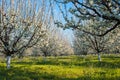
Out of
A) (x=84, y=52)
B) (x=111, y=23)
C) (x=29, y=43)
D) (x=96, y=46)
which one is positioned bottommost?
(x=84, y=52)

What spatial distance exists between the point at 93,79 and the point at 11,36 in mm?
9678

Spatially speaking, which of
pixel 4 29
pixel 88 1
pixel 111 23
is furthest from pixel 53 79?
pixel 4 29

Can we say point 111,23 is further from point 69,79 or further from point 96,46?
point 96,46

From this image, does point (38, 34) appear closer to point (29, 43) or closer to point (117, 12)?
point (29, 43)

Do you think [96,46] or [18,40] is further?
A: [96,46]

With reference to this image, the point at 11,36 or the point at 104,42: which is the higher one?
the point at 11,36

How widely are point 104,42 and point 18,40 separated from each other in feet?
71.7

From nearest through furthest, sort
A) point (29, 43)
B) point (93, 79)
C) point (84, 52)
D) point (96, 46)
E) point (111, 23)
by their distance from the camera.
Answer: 1. point (111, 23)
2. point (93, 79)
3. point (29, 43)
4. point (96, 46)
5. point (84, 52)

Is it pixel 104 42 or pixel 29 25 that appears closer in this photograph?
pixel 29 25

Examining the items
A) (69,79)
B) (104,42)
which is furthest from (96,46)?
(69,79)

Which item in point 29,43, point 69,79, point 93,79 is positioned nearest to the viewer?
point 93,79

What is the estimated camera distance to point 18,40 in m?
23.3

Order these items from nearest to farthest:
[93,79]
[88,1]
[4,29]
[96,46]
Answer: [88,1], [93,79], [4,29], [96,46]

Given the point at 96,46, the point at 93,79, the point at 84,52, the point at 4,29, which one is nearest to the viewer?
the point at 93,79
